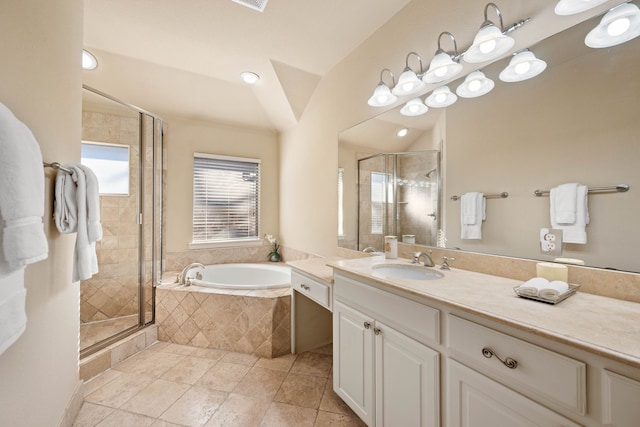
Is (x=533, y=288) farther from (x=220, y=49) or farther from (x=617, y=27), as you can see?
(x=220, y=49)

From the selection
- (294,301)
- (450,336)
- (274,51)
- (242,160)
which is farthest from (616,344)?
(242,160)

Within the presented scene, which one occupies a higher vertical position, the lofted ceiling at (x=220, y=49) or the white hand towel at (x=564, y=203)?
the lofted ceiling at (x=220, y=49)

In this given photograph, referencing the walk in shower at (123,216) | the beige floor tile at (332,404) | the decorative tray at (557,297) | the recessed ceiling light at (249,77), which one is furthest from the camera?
the recessed ceiling light at (249,77)

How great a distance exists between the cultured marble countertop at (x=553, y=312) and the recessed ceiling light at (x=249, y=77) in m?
2.47

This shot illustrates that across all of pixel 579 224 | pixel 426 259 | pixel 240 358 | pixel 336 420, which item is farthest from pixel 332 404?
pixel 579 224

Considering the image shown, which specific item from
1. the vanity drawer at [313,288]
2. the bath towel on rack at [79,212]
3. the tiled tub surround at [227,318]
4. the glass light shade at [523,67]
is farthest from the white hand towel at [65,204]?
the glass light shade at [523,67]

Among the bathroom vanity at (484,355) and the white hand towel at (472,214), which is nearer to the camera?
the bathroom vanity at (484,355)

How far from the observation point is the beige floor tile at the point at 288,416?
1.47m

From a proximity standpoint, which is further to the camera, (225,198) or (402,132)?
(225,198)

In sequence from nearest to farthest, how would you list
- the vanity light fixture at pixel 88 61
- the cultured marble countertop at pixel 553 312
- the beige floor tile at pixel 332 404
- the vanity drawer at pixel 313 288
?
→ 1. the cultured marble countertop at pixel 553 312
2. the beige floor tile at pixel 332 404
3. the vanity drawer at pixel 313 288
4. the vanity light fixture at pixel 88 61

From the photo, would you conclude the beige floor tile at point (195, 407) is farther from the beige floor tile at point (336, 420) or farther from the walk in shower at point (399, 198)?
the walk in shower at point (399, 198)

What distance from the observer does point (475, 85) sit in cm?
136

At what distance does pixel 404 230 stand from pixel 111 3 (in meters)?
2.64

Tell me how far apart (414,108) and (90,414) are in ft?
9.21
